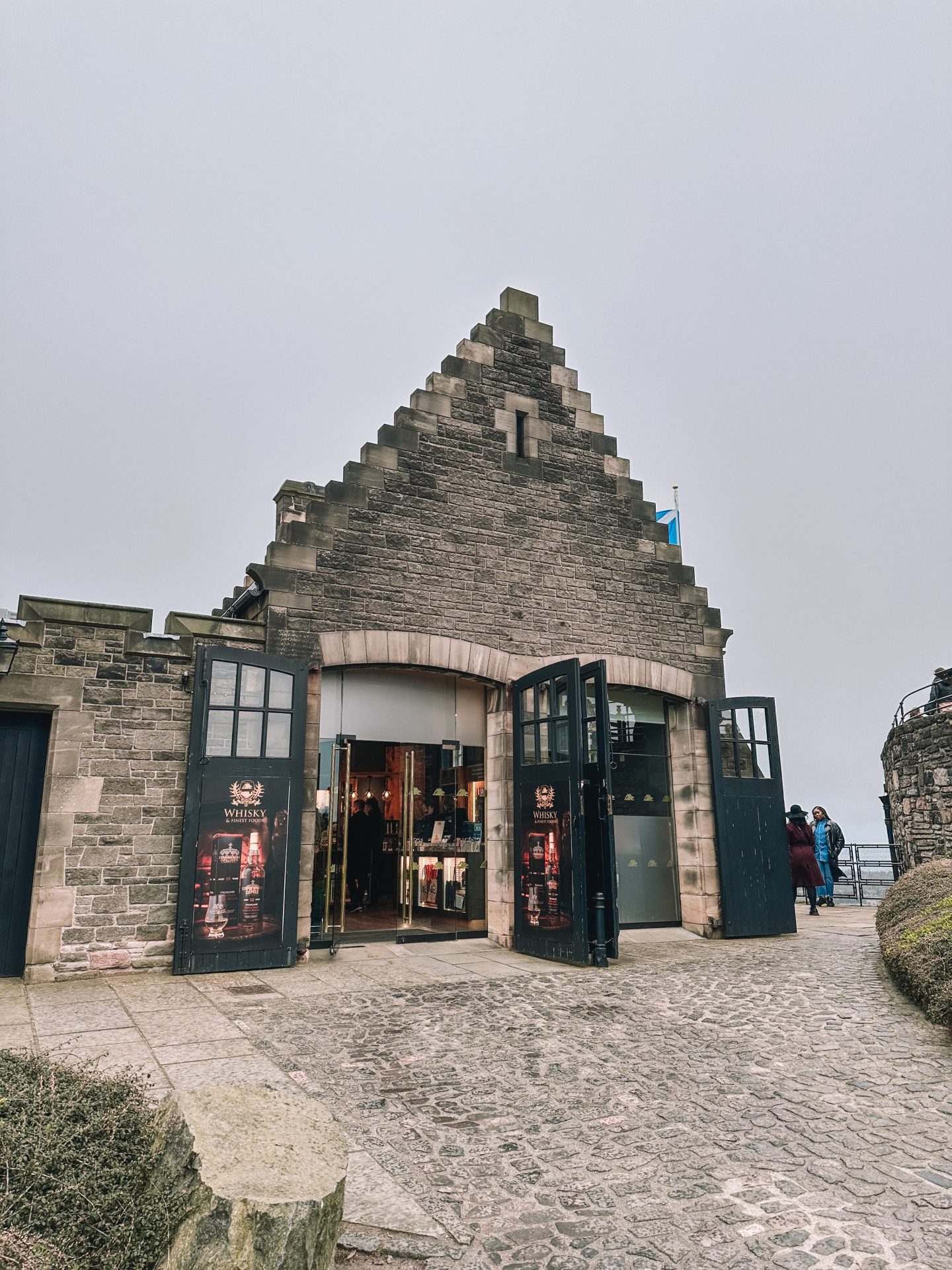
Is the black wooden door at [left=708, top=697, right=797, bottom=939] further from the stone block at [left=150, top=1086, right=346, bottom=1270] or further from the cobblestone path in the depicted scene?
the stone block at [left=150, top=1086, right=346, bottom=1270]

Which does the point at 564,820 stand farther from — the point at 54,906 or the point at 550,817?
the point at 54,906

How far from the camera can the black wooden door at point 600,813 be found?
9.88m

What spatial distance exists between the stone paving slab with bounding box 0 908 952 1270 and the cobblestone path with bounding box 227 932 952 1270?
16 millimetres

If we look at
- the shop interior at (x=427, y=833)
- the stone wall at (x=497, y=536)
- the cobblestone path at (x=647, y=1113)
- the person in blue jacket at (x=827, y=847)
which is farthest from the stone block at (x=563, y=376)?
the person in blue jacket at (x=827, y=847)

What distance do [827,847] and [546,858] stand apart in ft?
33.4

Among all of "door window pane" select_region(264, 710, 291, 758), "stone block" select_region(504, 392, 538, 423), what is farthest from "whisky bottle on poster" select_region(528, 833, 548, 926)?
"stone block" select_region(504, 392, 538, 423)

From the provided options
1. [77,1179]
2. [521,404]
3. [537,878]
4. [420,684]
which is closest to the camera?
[77,1179]

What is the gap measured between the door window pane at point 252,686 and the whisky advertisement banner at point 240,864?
78 centimetres

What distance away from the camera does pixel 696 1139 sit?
447 cm

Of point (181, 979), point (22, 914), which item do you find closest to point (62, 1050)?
point (181, 979)

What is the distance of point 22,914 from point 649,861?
28.4ft

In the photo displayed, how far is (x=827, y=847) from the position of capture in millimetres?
17922

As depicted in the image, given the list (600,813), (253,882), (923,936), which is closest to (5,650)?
(253,882)

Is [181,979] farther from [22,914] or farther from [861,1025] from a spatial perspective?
[861,1025]
